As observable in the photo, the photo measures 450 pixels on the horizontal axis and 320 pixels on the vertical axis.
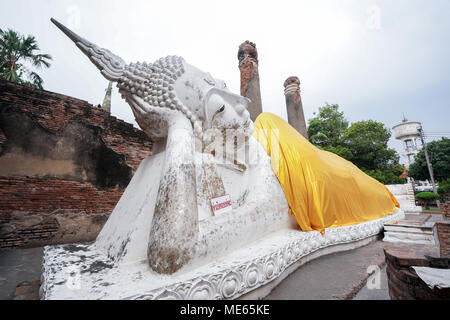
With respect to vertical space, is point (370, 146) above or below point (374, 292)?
above

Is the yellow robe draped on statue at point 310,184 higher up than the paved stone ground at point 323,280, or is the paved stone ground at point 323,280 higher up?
the yellow robe draped on statue at point 310,184

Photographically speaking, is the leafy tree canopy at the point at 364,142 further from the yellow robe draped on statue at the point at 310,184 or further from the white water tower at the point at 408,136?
the white water tower at the point at 408,136

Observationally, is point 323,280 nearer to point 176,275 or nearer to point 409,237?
point 176,275

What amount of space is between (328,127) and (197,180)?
60.8ft

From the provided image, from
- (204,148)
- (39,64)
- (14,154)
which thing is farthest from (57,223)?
(39,64)

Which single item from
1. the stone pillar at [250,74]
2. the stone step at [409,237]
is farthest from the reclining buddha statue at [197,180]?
the stone pillar at [250,74]

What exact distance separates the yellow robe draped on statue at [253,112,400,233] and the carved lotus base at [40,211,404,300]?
39 centimetres

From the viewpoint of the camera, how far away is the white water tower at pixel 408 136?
101 ft

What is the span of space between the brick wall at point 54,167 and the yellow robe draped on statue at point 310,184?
3.63 meters

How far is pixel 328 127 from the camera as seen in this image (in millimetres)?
17297

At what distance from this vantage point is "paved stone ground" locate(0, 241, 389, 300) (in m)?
1.22

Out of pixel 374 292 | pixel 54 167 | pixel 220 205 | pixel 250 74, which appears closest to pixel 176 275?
pixel 220 205

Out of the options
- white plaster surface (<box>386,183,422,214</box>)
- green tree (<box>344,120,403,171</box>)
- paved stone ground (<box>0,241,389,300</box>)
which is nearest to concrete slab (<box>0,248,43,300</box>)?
paved stone ground (<box>0,241,389,300</box>)

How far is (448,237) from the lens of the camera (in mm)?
1760
